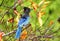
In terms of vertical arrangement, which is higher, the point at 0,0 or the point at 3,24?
the point at 0,0

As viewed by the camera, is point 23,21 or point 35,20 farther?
point 23,21

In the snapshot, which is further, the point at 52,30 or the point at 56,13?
the point at 56,13

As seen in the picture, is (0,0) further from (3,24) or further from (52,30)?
(52,30)

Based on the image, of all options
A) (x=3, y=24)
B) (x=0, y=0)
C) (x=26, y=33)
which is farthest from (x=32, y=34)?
(x=0, y=0)

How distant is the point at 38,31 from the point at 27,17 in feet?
1.58

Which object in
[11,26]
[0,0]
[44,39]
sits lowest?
[44,39]

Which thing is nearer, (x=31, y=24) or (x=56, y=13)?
(x=31, y=24)

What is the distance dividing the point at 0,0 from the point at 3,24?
1.09 ft

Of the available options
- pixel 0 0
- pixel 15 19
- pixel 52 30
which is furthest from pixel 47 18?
pixel 0 0

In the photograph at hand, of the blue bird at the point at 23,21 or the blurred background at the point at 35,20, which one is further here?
the blue bird at the point at 23,21

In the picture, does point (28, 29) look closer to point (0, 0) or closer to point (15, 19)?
point (15, 19)

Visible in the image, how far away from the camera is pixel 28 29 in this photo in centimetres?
359

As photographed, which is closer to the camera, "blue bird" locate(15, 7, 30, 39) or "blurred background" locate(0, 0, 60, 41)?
"blurred background" locate(0, 0, 60, 41)

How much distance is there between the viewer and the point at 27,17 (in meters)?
4.09
